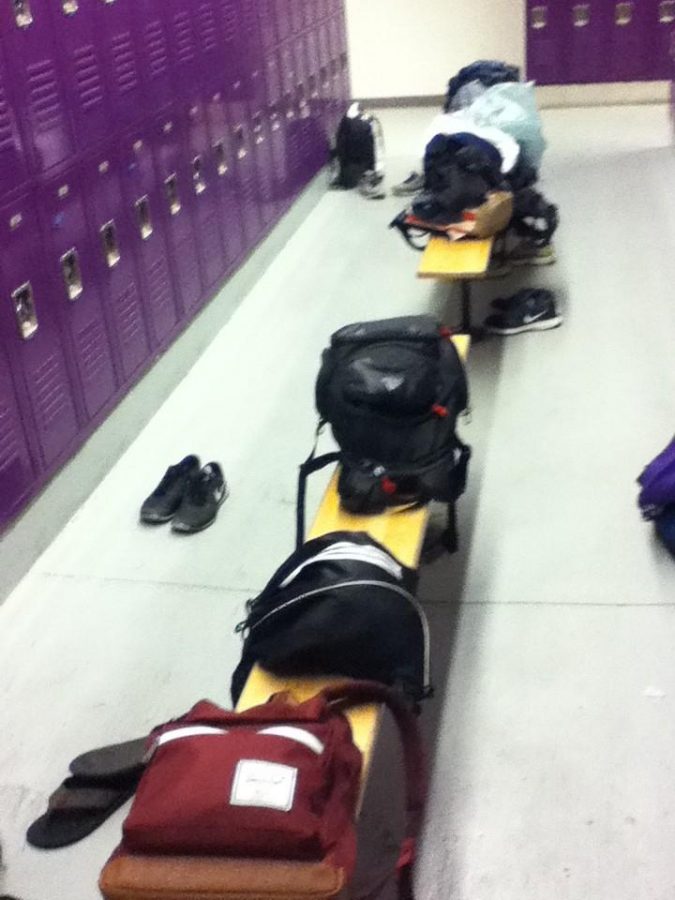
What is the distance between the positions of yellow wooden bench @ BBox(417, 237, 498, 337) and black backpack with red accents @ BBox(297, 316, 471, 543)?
35.4 inches


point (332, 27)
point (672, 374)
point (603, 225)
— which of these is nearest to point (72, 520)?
point (672, 374)

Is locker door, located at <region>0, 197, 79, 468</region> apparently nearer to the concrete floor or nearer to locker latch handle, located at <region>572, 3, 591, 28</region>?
the concrete floor

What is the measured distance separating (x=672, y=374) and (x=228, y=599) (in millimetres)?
1683

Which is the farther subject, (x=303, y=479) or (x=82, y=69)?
(x=82, y=69)

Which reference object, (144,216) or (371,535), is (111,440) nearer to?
(144,216)

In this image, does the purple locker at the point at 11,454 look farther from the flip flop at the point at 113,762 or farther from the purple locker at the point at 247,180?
the purple locker at the point at 247,180

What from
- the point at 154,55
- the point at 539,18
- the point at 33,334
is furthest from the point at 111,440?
the point at 539,18

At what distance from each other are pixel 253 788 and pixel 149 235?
2.29 meters

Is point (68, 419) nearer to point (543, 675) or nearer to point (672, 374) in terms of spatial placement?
point (543, 675)

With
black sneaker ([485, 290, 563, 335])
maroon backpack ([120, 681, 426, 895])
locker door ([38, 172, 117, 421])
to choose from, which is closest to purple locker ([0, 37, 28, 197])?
locker door ([38, 172, 117, 421])

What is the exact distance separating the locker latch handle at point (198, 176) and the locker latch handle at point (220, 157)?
0.58 ft

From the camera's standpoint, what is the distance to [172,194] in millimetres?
3303

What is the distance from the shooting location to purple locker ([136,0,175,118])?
9.92 ft

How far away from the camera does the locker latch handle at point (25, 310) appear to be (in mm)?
2404
